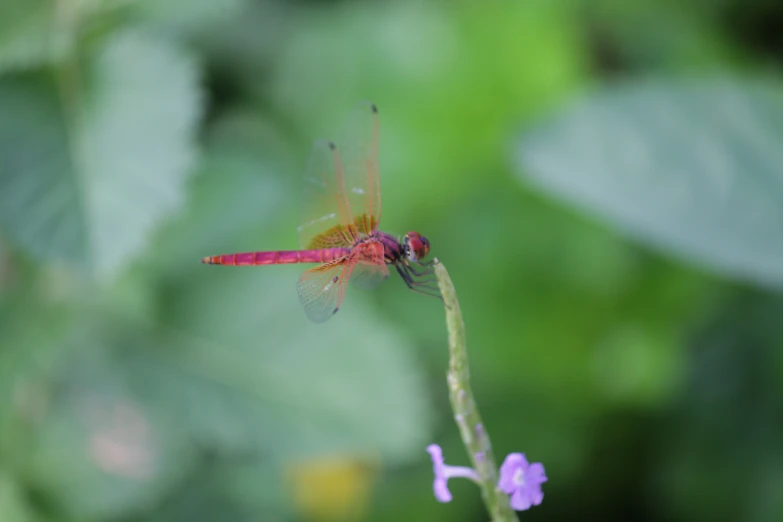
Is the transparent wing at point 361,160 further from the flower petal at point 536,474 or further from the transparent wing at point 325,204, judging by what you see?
the flower petal at point 536,474

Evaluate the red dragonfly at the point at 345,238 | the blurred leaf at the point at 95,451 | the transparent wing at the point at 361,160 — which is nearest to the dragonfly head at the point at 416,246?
the red dragonfly at the point at 345,238

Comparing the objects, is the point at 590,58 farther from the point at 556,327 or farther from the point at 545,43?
the point at 556,327

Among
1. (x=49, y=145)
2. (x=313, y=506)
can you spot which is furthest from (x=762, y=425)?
(x=49, y=145)

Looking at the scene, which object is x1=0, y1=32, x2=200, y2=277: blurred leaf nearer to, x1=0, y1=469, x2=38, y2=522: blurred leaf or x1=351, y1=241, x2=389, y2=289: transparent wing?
x1=351, y1=241, x2=389, y2=289: transparent wing

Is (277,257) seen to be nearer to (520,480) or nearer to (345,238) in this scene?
(345,238)

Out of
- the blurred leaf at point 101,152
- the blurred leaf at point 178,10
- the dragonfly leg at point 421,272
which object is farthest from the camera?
the blurred leaf at point 178,10

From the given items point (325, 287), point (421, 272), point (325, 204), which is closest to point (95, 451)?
point (325, 204)
